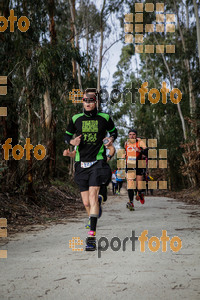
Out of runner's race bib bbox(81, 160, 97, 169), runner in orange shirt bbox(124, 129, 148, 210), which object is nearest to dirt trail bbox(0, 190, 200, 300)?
runner's race bib bbox(81, 160, 97, 169)

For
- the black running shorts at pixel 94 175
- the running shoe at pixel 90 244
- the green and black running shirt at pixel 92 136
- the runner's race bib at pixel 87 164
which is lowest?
the running shoe at pixel 90 244

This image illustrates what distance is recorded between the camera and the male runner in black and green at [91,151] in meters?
4.60

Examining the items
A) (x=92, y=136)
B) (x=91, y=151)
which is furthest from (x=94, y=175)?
(x=92, y=136)

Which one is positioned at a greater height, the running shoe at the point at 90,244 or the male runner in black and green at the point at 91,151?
the male runner in black and green at the point at 91,151

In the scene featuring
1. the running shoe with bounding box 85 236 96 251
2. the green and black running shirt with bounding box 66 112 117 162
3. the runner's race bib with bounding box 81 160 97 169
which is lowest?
the running shoe with bounding box 85 236 96 251

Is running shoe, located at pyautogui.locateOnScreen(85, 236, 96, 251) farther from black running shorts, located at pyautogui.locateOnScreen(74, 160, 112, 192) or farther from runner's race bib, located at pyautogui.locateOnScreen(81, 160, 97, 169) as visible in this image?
runner's race bib, located at pyautogui.locateOnScreen(81, 160, 97, 169)

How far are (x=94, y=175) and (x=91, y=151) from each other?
0.29m

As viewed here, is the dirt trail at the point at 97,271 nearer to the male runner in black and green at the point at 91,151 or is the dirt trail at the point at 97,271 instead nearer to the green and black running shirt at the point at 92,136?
the male runner in black and green at the point at 91,151

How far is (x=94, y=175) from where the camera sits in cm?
461

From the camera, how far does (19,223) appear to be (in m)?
6.57

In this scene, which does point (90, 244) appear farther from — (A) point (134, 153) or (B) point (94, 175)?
(A) point (134, 153)

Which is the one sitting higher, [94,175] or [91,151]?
[91,151]

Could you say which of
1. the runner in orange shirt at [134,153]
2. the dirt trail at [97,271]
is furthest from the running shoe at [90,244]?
the runner in orange shirt at [134,153]

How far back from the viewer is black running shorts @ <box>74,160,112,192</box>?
181 inches
